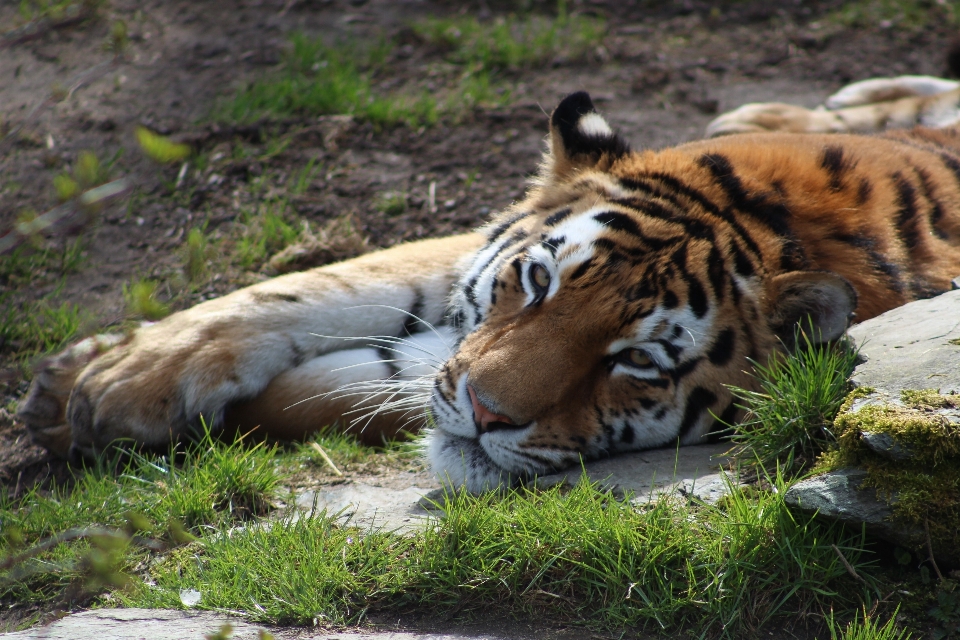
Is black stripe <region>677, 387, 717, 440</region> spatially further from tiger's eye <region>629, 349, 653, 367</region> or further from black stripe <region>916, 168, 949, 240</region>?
black stripe <region>916, 168, 949, 240</region>

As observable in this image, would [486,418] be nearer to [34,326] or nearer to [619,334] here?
[619,334]

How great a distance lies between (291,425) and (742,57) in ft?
15.8

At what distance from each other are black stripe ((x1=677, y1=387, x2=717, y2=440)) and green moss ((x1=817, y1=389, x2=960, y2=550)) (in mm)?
614

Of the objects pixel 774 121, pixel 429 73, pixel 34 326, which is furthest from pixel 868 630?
pixel 429 73

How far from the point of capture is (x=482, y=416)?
277 cm

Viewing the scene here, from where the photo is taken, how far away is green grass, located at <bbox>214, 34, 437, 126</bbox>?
5562mm

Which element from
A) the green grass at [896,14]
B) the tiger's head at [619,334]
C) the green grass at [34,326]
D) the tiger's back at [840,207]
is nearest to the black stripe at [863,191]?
the tiger's back at [840,207]

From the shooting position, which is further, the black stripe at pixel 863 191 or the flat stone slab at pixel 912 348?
the black stripe at pixel 863 191

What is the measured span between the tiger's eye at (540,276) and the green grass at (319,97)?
290 cm

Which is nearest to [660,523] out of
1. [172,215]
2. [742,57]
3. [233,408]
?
[233,408]

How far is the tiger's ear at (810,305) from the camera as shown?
2762 millimetres

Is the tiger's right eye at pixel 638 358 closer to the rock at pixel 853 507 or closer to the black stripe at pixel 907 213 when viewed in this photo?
the rock at pixel 853 507

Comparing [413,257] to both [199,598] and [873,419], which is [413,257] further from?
[873,419]

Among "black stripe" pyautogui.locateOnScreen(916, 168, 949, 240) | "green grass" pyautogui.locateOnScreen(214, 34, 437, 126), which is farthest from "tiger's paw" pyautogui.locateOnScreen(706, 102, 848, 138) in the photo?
"black stripe" pyautogui.locateOnScreen(916, 168, 949, 240)
